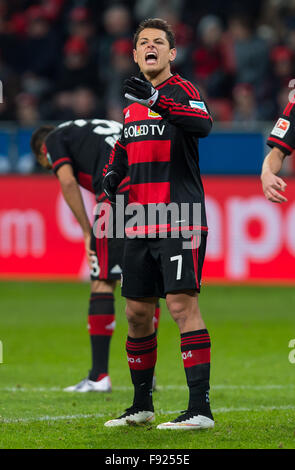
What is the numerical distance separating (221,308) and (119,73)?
19.0 feet

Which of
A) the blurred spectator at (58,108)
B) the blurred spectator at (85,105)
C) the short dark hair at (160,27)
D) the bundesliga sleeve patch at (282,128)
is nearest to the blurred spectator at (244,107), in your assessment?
the blurred spectator at (85,105)

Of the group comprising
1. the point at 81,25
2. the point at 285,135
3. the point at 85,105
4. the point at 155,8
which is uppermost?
the point at 155,8

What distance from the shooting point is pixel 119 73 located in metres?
16.4

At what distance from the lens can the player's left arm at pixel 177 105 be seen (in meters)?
5.17

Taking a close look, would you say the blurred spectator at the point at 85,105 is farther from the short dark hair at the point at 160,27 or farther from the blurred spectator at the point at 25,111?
the short dark hair at the point at 160,27

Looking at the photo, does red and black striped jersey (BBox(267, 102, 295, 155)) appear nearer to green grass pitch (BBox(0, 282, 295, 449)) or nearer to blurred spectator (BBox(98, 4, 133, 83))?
green grass pitch (BBox(0, 282, 295, 449))

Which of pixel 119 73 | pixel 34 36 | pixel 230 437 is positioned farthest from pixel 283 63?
pixel 230 437

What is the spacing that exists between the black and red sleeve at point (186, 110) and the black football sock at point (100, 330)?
2.43 meters

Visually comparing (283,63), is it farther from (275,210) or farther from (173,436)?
(173,436)

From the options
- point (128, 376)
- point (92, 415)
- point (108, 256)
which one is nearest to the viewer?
point (92, 415)

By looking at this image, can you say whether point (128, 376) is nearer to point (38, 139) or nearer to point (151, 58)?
point (38, 139)

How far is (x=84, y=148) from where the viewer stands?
7617mm

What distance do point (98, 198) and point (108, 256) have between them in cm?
48

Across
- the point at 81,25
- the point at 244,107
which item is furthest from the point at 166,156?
the point at 81,25
